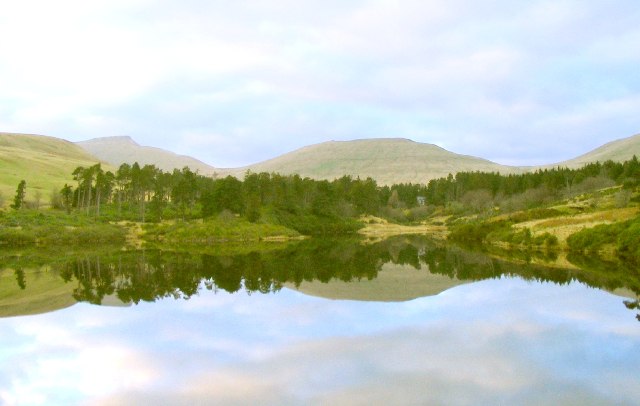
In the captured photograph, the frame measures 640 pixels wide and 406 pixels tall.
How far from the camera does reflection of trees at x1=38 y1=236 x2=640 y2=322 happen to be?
20.9 meters

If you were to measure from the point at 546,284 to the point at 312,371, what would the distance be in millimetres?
14084

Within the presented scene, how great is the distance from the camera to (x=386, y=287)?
21.4 metres

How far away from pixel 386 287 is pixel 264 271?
327 inches

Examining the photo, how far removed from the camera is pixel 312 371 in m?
9.45

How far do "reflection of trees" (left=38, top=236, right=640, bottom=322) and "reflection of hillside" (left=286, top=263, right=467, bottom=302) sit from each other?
36.7 inches

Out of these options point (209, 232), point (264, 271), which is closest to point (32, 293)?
point (264, 271)

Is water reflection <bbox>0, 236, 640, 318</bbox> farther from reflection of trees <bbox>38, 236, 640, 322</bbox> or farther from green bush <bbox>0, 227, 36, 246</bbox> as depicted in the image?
green bush <bbox>0, 227, 36, 246</bbox>

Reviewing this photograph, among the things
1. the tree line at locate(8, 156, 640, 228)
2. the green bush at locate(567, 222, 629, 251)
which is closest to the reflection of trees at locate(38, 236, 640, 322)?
the green bush at locate(567, 222, 629, 251)

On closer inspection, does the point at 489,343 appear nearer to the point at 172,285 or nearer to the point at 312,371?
the point at 312,371

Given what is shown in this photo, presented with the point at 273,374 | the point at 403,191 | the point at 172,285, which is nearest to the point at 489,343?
the point at 273,374

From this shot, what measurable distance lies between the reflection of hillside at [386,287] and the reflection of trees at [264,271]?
932 mm

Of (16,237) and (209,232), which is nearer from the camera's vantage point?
(16,237)

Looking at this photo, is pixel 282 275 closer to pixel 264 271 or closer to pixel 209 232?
pixel 264 271

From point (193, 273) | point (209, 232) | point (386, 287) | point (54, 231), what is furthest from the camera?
point (209, 232)
